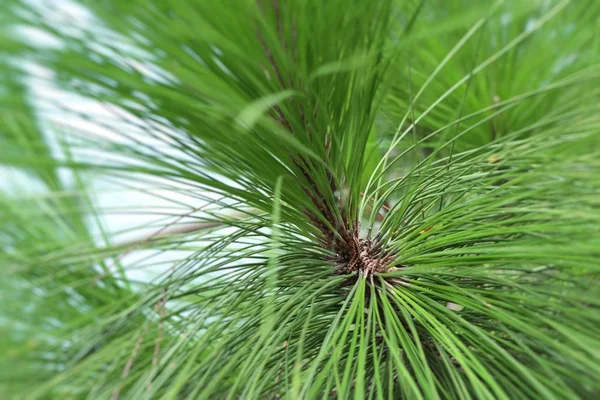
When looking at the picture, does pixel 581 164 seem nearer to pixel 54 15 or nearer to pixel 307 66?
pixel 307 66

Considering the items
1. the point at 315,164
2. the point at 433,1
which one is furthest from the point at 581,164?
the point at 433,1

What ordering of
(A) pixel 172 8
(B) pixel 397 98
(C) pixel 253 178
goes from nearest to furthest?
(A) pixel 172 8
(C) pixel 253 178
(B) pixel 397 98

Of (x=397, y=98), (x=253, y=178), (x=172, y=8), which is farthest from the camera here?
(x=397, y=98)

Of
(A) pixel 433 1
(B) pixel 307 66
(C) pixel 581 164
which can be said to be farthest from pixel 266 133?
(A) pixel 433 1

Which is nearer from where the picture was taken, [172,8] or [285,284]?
[172,8]

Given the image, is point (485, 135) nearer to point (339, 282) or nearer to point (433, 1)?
A: point (433, 1)

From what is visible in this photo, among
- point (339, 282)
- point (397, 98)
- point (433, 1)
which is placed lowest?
point (339, 282)

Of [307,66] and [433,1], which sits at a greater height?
[433,1]

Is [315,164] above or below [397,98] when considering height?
below

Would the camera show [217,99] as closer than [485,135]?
Yes
